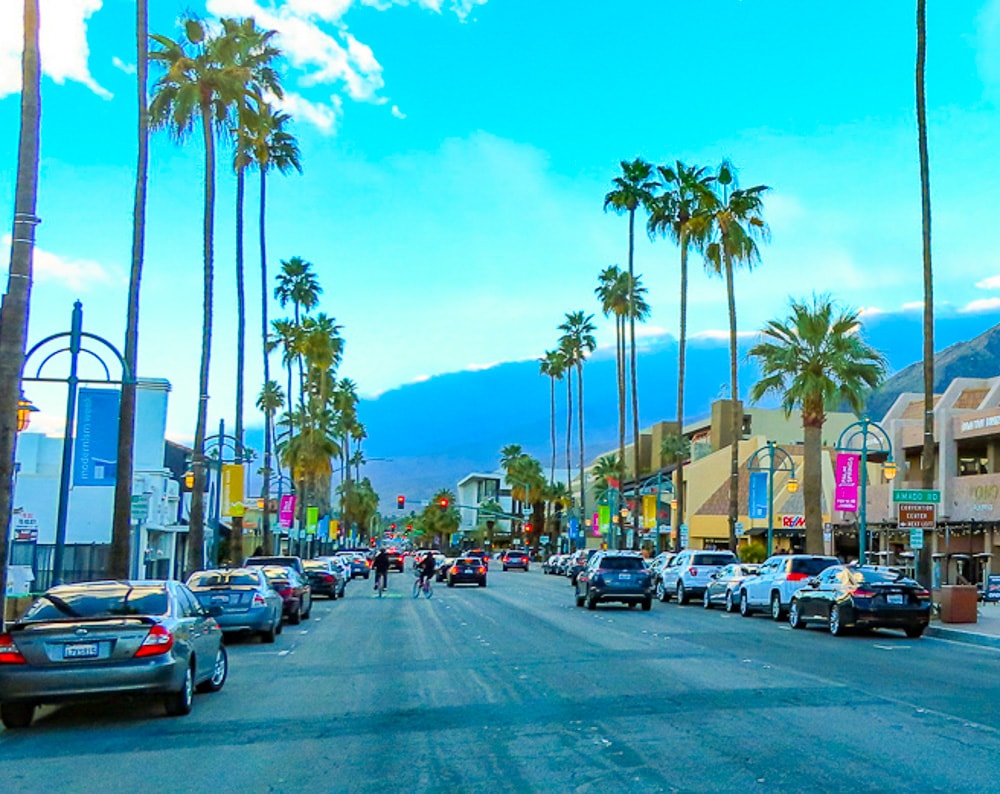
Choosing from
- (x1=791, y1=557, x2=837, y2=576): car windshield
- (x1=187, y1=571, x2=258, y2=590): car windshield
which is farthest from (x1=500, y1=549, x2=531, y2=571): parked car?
(x1=187, y1=571, x2=258, y2=590): car windshield

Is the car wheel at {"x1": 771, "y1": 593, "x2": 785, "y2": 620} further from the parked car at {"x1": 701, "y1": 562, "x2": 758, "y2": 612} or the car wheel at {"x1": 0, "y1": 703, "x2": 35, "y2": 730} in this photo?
the car wheel at {"x1": 0, "y1": 703, "x2": 35, "y2": 730}

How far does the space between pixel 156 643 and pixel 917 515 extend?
21.1m

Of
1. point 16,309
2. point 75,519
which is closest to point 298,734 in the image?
point 16,309

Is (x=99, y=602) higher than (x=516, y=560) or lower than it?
higher

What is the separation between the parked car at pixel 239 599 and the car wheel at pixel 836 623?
36.9 feet

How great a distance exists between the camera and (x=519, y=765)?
367 inches

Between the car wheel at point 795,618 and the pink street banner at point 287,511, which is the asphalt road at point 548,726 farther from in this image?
the pink street banner at point 287,511

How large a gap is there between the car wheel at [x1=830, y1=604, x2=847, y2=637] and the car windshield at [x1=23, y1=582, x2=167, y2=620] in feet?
51.0

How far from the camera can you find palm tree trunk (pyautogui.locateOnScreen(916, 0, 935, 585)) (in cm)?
2912

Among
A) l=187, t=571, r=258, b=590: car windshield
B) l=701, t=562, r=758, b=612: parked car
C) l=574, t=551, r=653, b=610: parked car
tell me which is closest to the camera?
l=187, t=571, r=258, b=590: car windshield

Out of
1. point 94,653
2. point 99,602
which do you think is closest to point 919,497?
point 99,602

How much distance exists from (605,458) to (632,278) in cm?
4385

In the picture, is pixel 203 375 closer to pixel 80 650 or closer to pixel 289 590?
pixel 289 590

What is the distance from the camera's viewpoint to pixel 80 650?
11469 mm
